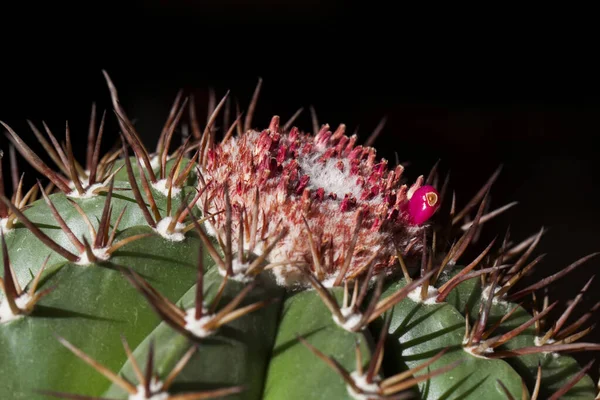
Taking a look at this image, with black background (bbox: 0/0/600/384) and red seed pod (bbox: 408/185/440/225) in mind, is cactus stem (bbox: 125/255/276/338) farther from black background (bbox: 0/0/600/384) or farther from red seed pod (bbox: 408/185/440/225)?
black background (bbox: 0/0/600/384)

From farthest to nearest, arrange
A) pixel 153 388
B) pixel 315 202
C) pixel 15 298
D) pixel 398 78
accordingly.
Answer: pixel 398 78, pixel 315 202, pixel 15 298, pixel 153 388

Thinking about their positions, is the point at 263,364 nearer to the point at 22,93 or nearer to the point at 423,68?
the point at 22,93

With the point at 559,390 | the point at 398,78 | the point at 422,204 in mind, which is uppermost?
the point at 422,204

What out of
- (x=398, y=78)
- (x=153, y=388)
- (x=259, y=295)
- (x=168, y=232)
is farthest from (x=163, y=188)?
(x=398, y=78)

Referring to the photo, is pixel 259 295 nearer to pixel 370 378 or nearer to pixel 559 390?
pixel 370 378

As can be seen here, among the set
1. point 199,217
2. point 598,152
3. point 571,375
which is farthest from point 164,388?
point 598,152

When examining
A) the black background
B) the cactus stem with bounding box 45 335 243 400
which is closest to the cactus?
the cactus stem with bounding box 45 335 243 400

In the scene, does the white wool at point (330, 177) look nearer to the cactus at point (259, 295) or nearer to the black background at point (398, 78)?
the cactus at point (259, 295)

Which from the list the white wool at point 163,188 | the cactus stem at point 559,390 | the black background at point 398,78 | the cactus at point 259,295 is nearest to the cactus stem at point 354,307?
the cactus at point 259,295
